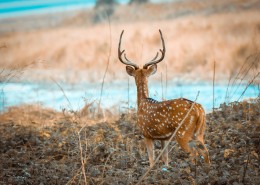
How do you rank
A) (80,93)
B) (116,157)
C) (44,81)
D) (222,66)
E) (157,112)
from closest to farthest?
(157,112)
(116,157)
(80,93)
(222,66)
(44,81)

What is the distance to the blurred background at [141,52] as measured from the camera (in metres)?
16.4

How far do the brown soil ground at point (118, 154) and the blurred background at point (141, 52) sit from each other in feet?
7.32

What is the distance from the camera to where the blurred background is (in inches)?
645

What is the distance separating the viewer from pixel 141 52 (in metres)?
11.6

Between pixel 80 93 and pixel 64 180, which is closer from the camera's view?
pixel 64 180

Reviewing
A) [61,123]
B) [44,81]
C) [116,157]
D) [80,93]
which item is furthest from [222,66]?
[116,157]

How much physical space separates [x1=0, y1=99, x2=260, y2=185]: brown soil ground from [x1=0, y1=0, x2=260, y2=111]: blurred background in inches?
87.9

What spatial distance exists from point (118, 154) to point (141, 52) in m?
3.86

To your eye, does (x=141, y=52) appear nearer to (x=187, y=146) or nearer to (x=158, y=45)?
(x=187, y=146)

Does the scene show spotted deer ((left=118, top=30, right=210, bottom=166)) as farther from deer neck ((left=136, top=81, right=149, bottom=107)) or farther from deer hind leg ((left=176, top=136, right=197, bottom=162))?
deer neck ((left=136, top=81, right=149, bottom=107))

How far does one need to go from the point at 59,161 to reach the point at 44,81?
1362cm

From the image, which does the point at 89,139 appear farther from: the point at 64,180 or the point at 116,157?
the point at 64,180

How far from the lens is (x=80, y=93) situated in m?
18.2

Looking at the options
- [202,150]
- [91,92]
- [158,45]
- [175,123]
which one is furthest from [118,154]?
[158,45]
